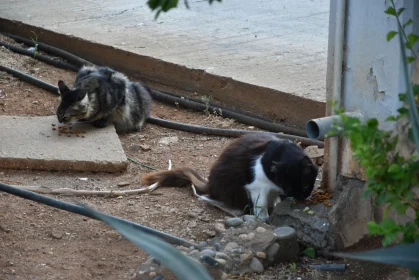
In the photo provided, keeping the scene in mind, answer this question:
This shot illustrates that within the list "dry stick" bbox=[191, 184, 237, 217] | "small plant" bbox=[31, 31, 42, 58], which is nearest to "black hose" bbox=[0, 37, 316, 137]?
"small plant" bbox=[31, 31, 42, 58]

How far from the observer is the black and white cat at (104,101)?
18.7 ft

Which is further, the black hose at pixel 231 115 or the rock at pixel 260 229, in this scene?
the black hose at pixel 231 115

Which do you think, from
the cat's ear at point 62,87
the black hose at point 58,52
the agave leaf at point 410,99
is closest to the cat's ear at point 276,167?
the agave leaf at point 410,99

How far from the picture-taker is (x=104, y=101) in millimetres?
5852

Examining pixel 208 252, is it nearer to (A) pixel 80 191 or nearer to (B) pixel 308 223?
(B) pixel 308 223

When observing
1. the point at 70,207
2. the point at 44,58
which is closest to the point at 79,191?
the point at 70,207

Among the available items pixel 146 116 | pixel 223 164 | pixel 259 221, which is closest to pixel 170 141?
pixel 146 116

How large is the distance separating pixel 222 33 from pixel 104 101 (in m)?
2.13

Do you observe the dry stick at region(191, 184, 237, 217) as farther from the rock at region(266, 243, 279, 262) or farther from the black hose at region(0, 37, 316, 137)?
the black hose at region(0, 37, 316, 137)

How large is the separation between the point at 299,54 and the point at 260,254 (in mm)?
3543

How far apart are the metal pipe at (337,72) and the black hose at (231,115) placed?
1683 mm

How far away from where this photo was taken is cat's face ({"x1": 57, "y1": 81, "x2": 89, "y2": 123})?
5676 mm

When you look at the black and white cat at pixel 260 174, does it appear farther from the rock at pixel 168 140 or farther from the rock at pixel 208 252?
the rock at pixel 168 140

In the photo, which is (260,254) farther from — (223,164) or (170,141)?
(170,141)
